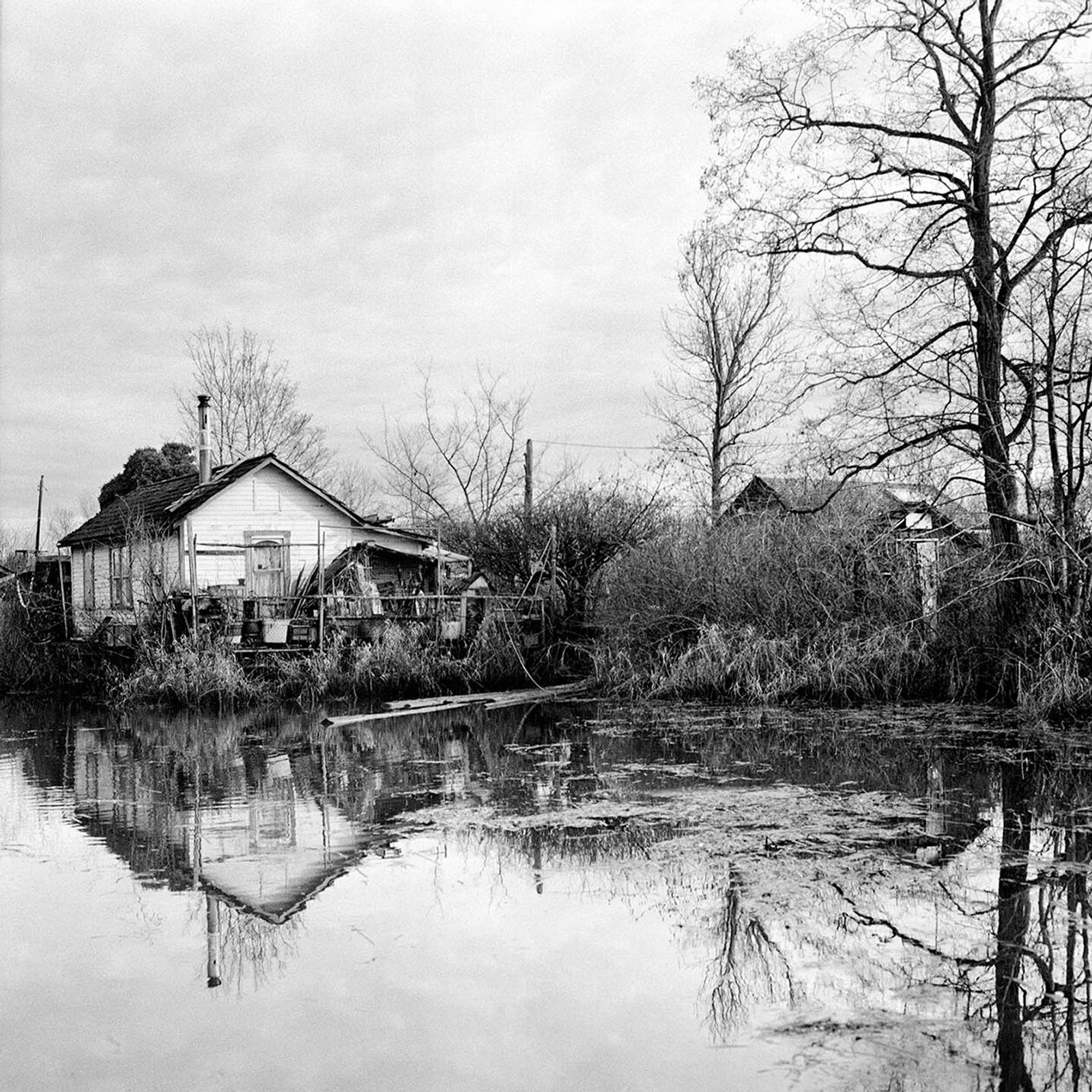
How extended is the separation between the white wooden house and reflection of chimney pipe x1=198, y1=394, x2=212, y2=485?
8cm

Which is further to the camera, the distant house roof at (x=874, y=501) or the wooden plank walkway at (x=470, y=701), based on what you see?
the wooden plank walkway at (x=470, y=701)

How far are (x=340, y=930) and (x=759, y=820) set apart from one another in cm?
382

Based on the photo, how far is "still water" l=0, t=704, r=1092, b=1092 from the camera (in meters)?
4.86

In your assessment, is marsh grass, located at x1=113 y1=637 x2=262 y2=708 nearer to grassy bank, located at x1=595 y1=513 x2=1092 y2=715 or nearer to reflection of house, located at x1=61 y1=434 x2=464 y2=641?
reflection of house, located at x1=61 y1=434 x2=464 y2=641

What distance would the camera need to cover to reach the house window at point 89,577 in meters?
32.0

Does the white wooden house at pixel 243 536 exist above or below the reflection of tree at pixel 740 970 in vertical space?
above

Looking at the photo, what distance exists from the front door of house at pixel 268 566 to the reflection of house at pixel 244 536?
0.02 metres

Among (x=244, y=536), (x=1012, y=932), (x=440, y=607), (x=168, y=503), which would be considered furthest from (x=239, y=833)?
(x=168, y=503)

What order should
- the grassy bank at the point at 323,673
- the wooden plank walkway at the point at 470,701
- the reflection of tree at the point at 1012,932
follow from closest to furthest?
the reflection of tree at the point at 1012,932 < the wooden plank walkway at the point at 470,701 < the grassy bank at the point at 323,673

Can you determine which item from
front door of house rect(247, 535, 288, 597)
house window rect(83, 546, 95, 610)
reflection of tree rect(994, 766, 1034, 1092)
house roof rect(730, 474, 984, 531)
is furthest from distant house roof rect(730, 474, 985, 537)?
house window rect(83, 546, 95, 610)

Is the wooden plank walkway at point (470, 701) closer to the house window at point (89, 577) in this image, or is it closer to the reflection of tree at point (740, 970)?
the reflection of tree at point (740, 970)

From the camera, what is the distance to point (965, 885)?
7.01 metres

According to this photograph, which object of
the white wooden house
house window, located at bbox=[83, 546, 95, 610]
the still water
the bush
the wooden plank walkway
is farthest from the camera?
house window, located at bbox=[83, 546, 95, 610]

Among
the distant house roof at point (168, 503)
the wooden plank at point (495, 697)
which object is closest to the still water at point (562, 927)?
the wooden plank at point (495, 697)
